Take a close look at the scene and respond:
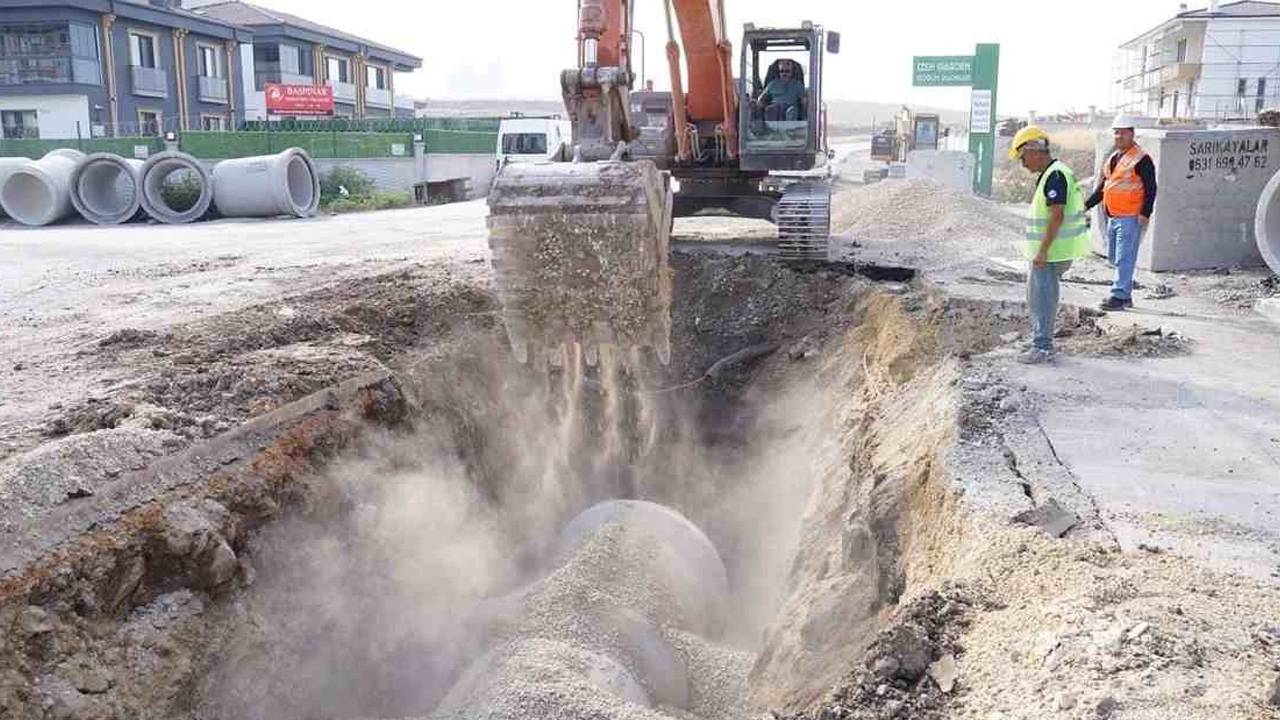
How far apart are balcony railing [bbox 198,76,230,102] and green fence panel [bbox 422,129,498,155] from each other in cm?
1591

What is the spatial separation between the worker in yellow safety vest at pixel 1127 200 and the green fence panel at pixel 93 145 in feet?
87.9

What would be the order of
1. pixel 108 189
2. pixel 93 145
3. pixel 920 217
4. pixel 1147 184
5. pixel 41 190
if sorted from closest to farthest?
1. pixel 1147 184
2. pixel 920 217
3. pixel 41 190
4. pixel 108 189
5. pixel 93 145

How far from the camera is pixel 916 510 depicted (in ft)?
18.6

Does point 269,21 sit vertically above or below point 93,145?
above

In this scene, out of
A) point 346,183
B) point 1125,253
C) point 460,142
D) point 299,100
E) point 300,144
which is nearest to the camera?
point 1125,253

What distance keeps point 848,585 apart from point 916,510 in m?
0.58

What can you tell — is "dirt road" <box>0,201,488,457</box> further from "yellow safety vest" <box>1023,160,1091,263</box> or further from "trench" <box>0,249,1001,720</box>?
"yellow safety vest" <box>1023,160,1091,263</box>

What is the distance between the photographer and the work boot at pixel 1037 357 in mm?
7434

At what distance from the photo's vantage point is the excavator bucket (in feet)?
23.8

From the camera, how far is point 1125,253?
973cm

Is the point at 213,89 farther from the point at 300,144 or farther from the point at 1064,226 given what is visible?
the point at 1064,226

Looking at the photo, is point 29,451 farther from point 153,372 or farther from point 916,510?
point 916,510

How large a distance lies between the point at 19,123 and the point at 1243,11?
52.5 meters

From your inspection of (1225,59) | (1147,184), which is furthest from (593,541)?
(1225,59)
